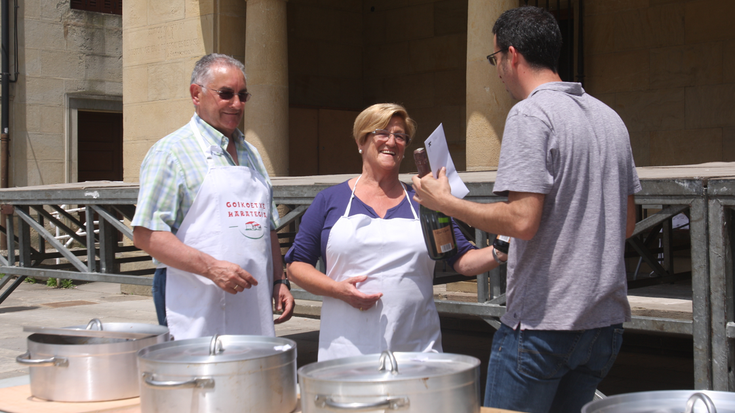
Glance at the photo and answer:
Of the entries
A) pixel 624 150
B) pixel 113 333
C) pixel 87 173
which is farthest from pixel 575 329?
pixel 87 173

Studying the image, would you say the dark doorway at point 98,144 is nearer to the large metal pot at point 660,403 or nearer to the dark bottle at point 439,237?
the dark bottle at point 439,237

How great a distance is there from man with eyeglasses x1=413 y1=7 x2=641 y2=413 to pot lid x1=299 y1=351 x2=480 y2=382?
19.1 inches

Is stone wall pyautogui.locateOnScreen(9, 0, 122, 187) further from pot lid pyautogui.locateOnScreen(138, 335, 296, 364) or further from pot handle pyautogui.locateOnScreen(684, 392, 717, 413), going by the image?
pot handle pyautogui.locateOnScreen(684, 392, 717, 413)

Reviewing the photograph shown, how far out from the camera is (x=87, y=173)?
17.2 meters

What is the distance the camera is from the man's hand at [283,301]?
305cm

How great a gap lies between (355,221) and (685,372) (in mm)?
4688

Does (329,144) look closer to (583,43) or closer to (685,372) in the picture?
(583,43)

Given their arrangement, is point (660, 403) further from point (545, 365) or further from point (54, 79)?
point (54, 79)

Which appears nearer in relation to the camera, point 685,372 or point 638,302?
point 638,302

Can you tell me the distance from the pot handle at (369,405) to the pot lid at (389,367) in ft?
0.13

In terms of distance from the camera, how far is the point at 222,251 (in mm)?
2758

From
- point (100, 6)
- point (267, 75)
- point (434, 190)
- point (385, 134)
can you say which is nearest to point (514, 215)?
point (434, 190)

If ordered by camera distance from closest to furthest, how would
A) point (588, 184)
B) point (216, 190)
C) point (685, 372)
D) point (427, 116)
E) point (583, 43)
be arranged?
point (588, 184), point (216, 190), point (685, 372), point (583, 43), point (427, 116)

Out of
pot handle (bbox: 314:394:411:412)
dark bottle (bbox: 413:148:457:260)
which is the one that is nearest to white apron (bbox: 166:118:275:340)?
dark bottle (bbox: 413:148:457:260)
